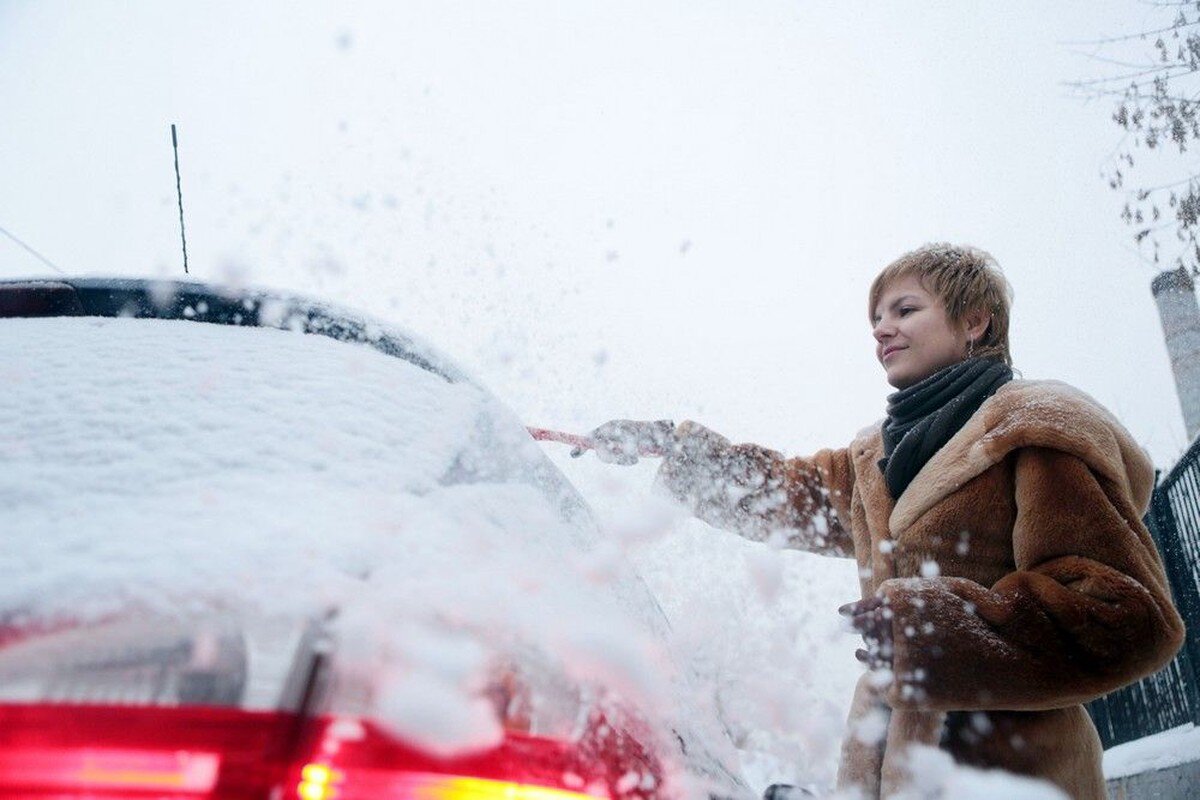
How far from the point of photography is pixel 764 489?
9.59 ft

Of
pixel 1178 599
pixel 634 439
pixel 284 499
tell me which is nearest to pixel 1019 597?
pixel 634 439

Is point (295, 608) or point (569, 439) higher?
point (569, 439)

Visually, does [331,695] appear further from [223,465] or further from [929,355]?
[929,355]

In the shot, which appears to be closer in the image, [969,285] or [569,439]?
[969,285]

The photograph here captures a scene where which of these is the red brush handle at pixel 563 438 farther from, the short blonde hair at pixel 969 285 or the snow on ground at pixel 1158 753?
the snow on ground at pixel 1158 753

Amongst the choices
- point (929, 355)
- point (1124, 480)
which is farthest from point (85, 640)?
point (929, 355)

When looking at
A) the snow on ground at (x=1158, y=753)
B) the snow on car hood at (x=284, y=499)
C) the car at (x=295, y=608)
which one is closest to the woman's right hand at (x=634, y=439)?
the snow on car hood at (x=284, y=499)

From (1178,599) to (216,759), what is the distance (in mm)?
5973

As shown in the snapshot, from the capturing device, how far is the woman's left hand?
73.4 inches

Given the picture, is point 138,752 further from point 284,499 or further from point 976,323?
point 976,323

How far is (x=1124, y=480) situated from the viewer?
193cm

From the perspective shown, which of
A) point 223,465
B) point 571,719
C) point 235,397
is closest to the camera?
point 571,719

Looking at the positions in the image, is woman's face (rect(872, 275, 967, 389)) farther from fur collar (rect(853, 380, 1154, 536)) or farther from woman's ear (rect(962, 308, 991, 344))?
fur collar (rect(853, 380, 1154, 536))

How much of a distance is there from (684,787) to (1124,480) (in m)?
1.48
